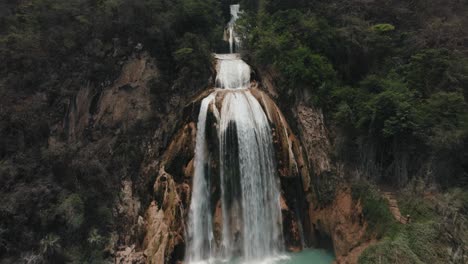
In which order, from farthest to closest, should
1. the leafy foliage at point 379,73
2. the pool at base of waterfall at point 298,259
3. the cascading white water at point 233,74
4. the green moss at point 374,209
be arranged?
the cascading white water at point 233,74
the pool at base of waterfall at point 298,259
the leafy foliage at point 379,73
the green moss at point 374,209

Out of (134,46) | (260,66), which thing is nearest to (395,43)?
(260,66)

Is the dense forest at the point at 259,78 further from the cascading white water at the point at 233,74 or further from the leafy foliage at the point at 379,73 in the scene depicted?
the cascading white water at the point at 233,74

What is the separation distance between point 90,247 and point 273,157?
9.69 meters

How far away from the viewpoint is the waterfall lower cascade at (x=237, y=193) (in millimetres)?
13375

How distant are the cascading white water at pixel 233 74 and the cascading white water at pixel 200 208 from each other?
3.38 metres

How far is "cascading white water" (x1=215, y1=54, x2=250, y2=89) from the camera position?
17250mm

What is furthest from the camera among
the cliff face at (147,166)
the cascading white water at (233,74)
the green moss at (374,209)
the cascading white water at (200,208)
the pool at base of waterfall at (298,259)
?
the cascading white water at (233,74)

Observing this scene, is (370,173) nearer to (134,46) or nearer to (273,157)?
(273,157)

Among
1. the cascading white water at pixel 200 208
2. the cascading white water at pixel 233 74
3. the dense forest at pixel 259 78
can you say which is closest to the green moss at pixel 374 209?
the dense forest at pixel 259 78

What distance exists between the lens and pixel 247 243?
44.1ft

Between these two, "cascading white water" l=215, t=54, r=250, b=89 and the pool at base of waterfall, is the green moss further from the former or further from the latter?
"cascading white water" l=215, t=54, r=250, b=89

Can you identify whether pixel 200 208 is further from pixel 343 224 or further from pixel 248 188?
pixel 343 224

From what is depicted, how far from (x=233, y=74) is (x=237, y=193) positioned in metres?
7.98

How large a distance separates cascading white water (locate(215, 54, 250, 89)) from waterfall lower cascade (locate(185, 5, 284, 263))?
263 cm
